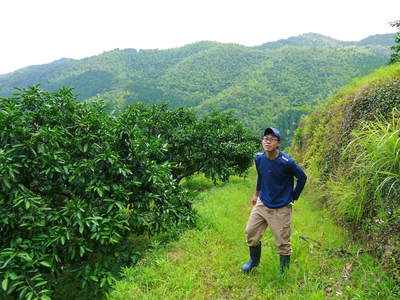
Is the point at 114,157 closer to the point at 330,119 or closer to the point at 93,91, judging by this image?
the point at 330,119

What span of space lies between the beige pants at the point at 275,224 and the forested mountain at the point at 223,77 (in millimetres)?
63046

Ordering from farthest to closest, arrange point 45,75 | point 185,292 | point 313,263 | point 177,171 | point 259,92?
point 45,75, point 259,92, point 177,171, point 313,263, point 185,292

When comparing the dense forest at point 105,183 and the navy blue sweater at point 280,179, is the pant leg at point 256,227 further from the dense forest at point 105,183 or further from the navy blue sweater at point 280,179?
the dense forest at point 105,183

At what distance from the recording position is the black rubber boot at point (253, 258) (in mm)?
4258

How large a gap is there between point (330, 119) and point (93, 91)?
429 feet

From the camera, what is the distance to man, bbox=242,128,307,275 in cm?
383

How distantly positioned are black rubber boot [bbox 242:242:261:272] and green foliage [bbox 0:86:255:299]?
74.6 inches

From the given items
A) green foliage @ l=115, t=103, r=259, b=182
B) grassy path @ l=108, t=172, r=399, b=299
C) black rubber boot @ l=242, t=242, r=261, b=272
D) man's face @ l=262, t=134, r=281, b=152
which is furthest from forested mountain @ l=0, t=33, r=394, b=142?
man's face @ l=262, t=134, r=281, b=152

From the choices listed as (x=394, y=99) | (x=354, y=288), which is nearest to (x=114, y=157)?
(x=354, y=288)

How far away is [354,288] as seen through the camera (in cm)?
357

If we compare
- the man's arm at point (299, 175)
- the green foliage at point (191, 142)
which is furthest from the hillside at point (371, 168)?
the green foliage at point (191, 142)

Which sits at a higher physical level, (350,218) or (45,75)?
(45,75)

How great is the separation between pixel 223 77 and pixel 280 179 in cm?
13820

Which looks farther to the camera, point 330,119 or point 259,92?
point 259,92
